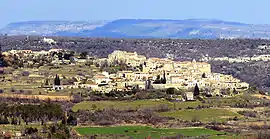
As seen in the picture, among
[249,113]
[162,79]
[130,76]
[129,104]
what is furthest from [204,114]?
[130,76]

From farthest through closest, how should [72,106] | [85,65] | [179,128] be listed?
[85,65] < [72,106] < [179,128]

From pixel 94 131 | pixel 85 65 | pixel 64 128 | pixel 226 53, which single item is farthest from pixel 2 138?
pixel 226 53

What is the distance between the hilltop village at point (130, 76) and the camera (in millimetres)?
72562

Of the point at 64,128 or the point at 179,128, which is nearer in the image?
the point at 64,128

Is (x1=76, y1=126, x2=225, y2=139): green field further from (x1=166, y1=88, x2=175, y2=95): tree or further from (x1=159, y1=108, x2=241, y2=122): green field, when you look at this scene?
(x1=166, y1=88, x2=175, y2=95): tree

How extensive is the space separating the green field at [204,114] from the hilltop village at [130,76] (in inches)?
396

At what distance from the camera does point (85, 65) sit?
88.0m

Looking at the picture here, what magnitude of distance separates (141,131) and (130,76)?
28.0 m

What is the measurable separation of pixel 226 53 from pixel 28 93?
66213 millimetres

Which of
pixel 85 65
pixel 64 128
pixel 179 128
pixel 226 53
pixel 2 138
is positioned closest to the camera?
pixel 2 138

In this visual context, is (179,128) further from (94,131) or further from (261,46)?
(261,46)

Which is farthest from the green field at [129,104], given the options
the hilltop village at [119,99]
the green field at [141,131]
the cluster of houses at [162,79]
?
the green field at [141,131]

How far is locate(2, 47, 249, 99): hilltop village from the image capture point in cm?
7256

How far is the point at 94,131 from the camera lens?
50656 millimetres
